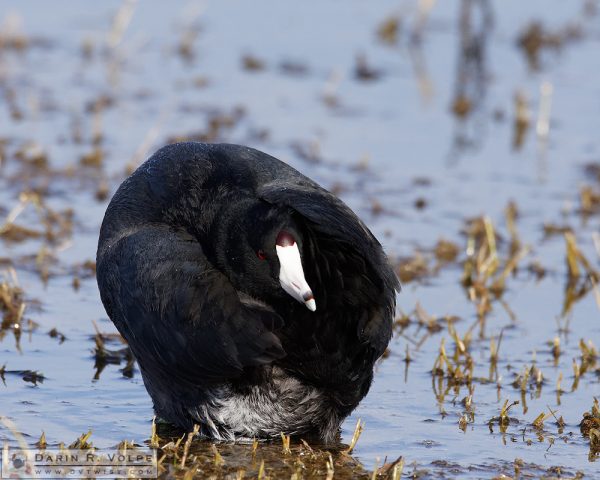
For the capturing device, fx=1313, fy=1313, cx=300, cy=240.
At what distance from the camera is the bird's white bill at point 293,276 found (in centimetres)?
404

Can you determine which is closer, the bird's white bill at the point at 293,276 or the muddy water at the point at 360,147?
the bird's white bill at the point at 293,276

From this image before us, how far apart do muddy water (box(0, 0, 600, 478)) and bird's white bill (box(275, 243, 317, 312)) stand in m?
0.84

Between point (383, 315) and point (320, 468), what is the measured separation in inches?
23.7

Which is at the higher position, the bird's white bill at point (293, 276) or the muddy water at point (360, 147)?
the muddy water at point (360, 147)

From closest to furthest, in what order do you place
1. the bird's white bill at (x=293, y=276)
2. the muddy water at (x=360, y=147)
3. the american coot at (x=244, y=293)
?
1. the bird's white bill at (x=293, y=276)
2. the american coot at (x=244, y=293)
3. the muddy water at (x=360, y=147)

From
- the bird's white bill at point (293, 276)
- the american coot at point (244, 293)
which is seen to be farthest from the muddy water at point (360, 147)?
the bird's white bill at point (293, 276)

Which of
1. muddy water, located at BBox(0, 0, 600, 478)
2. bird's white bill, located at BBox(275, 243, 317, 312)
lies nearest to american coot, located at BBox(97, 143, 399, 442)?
bird's white bill, located at BBox(275, 243, 317, 312)

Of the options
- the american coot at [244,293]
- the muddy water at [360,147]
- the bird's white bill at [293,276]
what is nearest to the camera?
the bird's white bill at [293,276]

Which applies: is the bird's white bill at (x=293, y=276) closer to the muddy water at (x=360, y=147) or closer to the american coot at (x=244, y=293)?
the american coot at (x=244, y=293)

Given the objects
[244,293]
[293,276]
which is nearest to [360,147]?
[244,293]

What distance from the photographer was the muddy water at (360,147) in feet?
16.9

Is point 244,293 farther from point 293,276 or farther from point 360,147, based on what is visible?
point 360,147

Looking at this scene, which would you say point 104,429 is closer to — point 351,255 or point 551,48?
point 351,255

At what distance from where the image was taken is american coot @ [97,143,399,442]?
13.9ft
